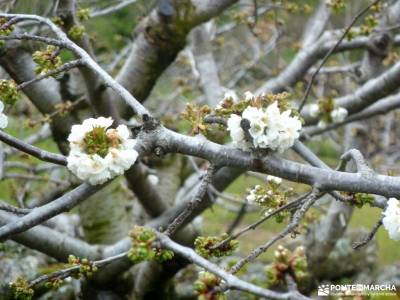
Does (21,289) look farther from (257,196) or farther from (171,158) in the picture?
(171,158)

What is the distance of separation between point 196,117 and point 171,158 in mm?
2917

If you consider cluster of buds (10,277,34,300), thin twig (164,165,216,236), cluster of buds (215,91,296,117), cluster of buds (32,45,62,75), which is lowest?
cluster of buds (10,277,34,300)

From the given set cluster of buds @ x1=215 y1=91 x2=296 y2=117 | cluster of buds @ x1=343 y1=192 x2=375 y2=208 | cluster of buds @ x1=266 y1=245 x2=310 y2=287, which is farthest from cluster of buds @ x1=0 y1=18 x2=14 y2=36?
cluster of buds @ x1=343 y1=192 x2=375 y2=208

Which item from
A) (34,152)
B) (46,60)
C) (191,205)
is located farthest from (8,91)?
(191,205)

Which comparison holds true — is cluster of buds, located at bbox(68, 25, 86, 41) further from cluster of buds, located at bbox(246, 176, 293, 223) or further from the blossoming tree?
cluster of buds, located at bbox(246, 176, 293, 223)

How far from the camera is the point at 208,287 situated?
1295mm

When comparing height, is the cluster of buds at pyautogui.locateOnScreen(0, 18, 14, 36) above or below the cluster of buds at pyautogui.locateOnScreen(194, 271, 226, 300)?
above

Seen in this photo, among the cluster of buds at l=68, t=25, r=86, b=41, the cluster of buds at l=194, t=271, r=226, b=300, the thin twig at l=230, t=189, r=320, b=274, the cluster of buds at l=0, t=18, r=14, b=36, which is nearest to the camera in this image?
the cluster of buds at l=194, t=271, r=226, b=300

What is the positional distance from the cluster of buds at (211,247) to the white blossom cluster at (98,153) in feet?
1.10

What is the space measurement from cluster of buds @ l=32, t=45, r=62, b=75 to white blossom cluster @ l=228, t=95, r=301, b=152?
0.68 meters

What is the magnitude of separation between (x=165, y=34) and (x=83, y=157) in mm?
1583

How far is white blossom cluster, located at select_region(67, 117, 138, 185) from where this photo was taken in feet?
4.89

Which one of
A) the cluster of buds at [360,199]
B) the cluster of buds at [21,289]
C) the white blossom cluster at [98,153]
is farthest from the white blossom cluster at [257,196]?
the cluster of buds at [21,289]

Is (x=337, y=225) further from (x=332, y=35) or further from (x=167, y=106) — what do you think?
(x=167, y=106)
